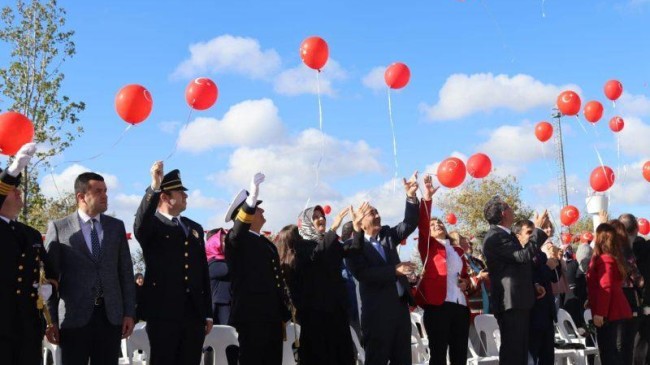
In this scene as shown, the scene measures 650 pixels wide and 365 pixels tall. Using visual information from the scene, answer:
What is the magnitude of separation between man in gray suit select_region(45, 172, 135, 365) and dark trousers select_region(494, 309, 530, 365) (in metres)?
3.76

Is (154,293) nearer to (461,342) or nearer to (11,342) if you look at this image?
(11,342)

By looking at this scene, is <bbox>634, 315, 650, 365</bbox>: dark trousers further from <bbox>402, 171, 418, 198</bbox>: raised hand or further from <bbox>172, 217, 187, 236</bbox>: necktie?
<bbox>172, 217, 187, 236</bbox>: necktie

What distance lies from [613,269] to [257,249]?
4104 millimetres

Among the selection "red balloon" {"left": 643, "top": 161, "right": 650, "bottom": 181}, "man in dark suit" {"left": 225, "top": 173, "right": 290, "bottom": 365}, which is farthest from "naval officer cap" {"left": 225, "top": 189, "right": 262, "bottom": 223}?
"red balloon" {"left": 643, "top": 161, "right": 650, "bottom": 181}

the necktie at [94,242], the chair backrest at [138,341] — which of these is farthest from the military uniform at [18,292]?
the chair backrest at [138,341]

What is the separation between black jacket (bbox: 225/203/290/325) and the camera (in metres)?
6.18

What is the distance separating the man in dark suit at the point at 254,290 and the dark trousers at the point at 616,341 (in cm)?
379

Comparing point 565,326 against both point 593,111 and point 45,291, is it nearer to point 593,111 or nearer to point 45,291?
point 593,111

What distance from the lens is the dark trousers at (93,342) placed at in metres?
5.17

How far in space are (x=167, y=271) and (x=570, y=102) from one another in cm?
674

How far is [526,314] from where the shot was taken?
765cm

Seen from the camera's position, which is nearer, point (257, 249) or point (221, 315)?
point (257, 249)

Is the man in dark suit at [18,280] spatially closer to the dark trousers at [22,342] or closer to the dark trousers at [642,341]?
the dark trousers at [22,342]

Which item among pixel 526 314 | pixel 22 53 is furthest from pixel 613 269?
pixel 22 53
